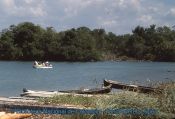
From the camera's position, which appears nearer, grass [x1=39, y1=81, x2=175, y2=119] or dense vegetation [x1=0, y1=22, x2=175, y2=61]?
grass [x1=39, y1=81, x2=175, y2=119]

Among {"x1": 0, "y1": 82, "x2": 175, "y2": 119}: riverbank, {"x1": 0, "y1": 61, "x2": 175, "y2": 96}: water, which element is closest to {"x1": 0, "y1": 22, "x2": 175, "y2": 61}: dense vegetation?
{"x1": 0, "y1": 61, "x2": 175, "y2": 96}: water

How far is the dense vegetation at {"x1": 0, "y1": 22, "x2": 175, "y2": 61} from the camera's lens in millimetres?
148500

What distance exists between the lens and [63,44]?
493 ft

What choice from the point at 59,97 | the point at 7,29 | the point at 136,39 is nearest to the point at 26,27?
the point at 7,29

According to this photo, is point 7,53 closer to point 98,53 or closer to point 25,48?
point 25,48

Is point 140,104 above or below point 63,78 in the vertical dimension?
above

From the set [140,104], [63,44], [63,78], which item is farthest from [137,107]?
[63,44]

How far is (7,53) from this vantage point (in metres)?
155

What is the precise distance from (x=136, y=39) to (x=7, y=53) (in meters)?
44.9

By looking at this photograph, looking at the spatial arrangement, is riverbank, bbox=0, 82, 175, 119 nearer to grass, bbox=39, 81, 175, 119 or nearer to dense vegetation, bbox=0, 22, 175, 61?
grass, bbox=39, 81, 175, 119

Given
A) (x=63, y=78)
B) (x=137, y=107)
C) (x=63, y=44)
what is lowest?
(x=63, y=78)

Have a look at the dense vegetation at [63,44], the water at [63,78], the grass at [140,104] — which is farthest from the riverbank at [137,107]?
the dense vegetation at [63,44]

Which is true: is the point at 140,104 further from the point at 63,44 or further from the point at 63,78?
the point at 63,44

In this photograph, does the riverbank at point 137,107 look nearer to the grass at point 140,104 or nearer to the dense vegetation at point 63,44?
the grass at point 140,104
